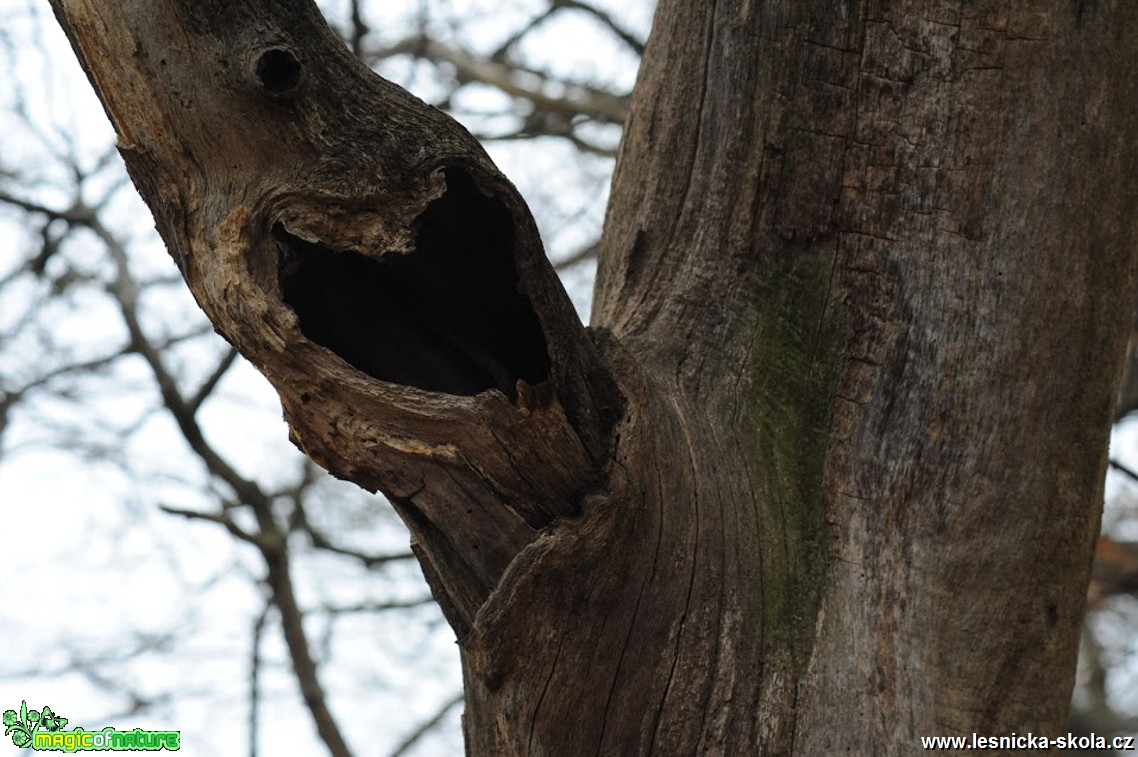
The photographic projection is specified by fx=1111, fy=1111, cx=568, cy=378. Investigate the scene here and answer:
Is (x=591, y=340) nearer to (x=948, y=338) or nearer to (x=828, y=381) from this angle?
(x=828, y=381)

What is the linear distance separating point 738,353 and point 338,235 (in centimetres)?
67

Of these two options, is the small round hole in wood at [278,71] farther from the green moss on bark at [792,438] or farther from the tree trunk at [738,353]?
the green moss on bark at [792,438]

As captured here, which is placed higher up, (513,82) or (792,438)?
(513,82)

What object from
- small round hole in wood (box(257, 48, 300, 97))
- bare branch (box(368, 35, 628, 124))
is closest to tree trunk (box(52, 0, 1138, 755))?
small round hole in wood (box(257, 48, 300, 97))

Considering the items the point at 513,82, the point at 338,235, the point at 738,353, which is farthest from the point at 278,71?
the point at 513,82

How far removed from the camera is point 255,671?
12.1ft

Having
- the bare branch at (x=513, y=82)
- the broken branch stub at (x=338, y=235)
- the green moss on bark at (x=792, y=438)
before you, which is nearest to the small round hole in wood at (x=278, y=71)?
the broken branch stub at (x=338, y=235)

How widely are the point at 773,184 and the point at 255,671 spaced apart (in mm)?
2671

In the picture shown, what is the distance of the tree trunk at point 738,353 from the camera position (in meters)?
1.43

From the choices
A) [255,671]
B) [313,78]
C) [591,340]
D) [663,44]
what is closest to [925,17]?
[663,44]

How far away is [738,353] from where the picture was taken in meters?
1.77

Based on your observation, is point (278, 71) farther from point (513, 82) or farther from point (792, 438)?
Answer: point (513, 82)

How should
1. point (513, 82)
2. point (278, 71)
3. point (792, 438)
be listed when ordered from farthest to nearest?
point (513, 82)
point (792, 438)
point (278, 71)

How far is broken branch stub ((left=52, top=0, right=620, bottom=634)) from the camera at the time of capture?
55.2 inches
